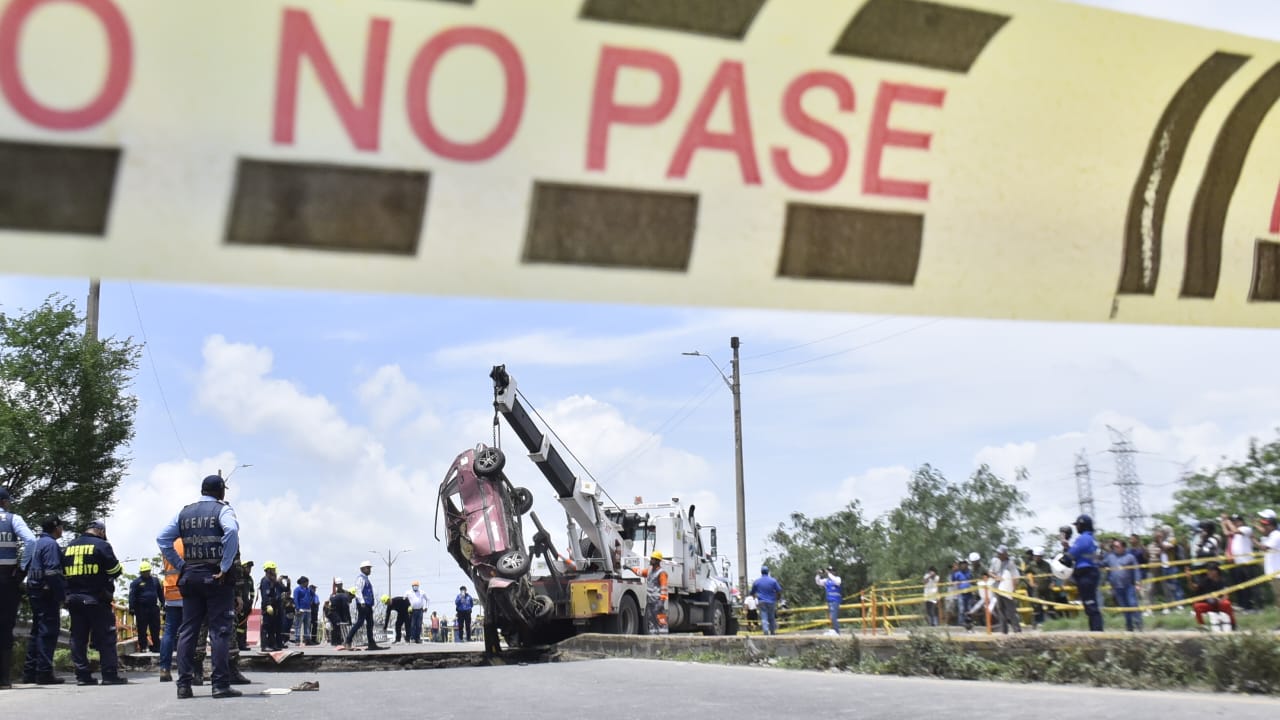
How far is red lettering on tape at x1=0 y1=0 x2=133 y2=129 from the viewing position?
6.91ft

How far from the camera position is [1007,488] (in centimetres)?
7206

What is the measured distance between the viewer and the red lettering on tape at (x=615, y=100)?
2.52 m

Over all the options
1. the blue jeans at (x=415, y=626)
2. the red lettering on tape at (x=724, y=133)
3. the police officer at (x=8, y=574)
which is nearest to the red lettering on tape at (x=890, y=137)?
the red lettering on tape at (x=724, y=133)

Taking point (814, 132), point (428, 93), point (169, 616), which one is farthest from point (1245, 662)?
point (169, 616)

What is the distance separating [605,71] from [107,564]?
1154 centimetres

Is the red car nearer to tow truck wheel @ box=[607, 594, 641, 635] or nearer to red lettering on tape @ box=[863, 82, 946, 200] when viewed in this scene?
tow truck wheel @ box=[607, 594, 641, 635]

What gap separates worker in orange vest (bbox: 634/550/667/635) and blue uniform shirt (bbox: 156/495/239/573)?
41.7 ft

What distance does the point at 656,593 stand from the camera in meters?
23.0

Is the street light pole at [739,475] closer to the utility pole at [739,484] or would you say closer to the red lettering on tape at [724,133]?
the utility pole at [739,484]

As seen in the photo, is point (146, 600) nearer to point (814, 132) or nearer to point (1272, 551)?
point (1272, 551)

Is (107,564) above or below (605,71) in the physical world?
below

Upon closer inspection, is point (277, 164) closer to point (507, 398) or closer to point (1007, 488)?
point (507, 398)

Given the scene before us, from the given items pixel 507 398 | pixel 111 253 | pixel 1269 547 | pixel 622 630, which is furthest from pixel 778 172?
pixel 622 630

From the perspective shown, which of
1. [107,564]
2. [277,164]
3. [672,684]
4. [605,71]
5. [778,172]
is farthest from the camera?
[107,564]
